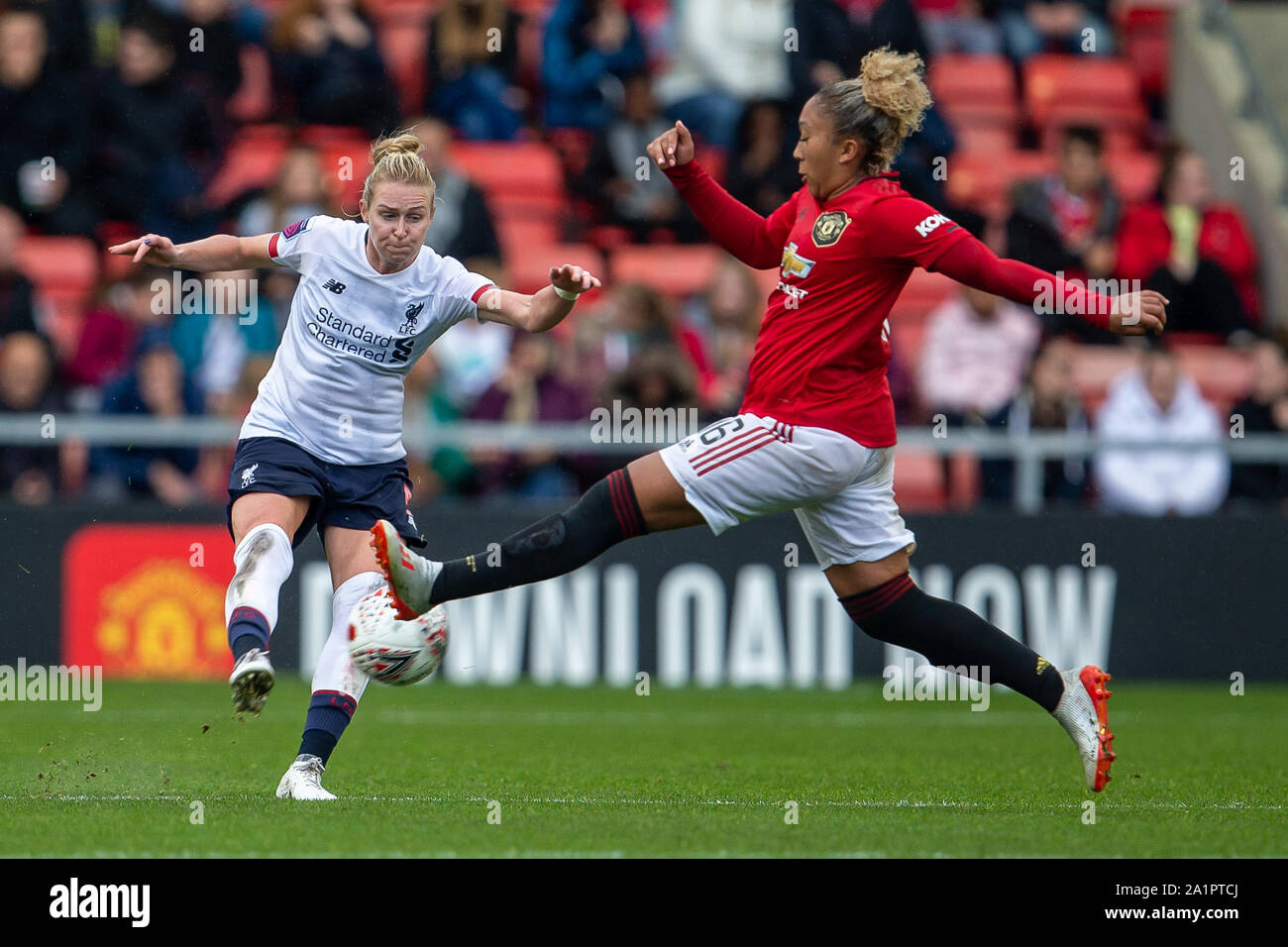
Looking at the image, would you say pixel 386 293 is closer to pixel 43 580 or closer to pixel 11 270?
pixel 43 580

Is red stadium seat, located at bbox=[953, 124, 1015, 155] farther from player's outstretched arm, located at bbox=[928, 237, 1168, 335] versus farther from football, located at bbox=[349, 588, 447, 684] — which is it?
football, located at bbox=[349, 588, 447, 684]

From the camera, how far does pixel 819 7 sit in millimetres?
14922

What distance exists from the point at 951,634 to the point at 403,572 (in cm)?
195

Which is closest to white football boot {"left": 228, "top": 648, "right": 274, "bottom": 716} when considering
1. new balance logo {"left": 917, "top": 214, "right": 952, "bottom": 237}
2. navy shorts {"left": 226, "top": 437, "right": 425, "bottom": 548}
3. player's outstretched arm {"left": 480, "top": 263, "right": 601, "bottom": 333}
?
navy shorts {"left": 226, "top": 437, "right": 425, "bottom": 548}

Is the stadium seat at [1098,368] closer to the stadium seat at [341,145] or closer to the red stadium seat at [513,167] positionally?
the red stadium seat at [513,167]

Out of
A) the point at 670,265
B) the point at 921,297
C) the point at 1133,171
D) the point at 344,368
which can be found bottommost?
the point at 344,368

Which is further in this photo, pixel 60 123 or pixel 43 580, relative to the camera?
pixel 60 123

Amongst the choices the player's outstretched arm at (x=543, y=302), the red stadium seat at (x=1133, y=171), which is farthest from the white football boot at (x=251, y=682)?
the red stadium seat at (x=1133, y=171)

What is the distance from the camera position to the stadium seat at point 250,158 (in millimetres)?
14438

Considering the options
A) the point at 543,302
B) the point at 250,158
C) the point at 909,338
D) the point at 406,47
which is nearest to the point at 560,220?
the point at 406,47

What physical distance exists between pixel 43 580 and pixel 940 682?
17.2 feet

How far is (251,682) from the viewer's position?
584cm

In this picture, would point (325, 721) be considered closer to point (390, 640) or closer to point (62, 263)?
point (390, 640)
